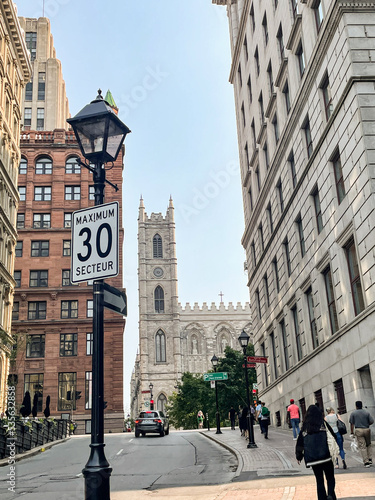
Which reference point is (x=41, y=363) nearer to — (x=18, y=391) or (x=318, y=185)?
(x=18, y=391)

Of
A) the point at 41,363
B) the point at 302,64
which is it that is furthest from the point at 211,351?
the point at 302,64

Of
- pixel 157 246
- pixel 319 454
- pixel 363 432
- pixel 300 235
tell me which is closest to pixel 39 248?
pixel 300 235

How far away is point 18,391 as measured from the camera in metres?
51.4

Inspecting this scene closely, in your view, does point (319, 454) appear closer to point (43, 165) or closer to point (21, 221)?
point (21, 221)

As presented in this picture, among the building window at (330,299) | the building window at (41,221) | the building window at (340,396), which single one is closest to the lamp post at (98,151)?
the building window at (340,396)

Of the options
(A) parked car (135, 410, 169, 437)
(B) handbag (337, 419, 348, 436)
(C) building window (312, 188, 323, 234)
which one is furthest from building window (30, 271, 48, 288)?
(B) handbag (337, 419, 348, 436)

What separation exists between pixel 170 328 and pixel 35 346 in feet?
236

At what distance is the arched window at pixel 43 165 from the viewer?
198 ft

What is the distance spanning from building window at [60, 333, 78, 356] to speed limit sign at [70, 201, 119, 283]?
158ft

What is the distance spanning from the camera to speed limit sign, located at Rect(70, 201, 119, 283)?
6.91 metres

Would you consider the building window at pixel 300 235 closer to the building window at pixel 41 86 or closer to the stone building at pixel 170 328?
the building window at pixel 41 86

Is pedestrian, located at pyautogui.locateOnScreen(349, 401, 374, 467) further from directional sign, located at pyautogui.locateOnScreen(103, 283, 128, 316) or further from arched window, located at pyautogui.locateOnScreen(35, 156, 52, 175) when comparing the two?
arched window, located at pyautogui.locateOnScreen(35, 156, 52, 175)

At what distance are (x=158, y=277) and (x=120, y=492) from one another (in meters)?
118

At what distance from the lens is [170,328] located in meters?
124
